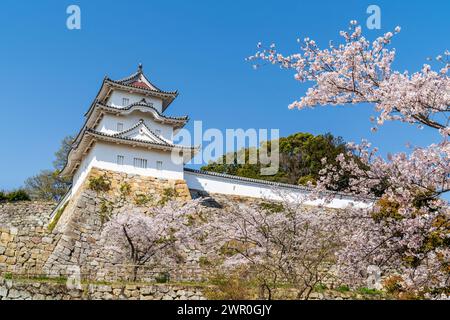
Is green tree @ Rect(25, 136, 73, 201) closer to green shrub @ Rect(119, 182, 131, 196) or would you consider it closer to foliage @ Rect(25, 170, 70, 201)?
foliage @ Rect(25, 170, 70, 201)

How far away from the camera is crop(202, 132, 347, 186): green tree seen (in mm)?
31422

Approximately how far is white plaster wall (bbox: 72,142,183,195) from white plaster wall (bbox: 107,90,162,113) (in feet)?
9.55

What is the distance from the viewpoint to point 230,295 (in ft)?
A: 31.9

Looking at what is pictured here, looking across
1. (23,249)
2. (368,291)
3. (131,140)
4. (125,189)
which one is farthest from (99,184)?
(368,291)

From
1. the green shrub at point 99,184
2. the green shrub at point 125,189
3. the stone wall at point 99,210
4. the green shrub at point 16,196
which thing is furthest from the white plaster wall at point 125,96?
the green shrub at point 16,196

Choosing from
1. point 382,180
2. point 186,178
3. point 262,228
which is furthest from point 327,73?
point 186,178

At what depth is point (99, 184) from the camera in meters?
17.3

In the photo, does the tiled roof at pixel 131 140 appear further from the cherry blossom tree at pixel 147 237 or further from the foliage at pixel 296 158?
the foliage at pixel 296 158

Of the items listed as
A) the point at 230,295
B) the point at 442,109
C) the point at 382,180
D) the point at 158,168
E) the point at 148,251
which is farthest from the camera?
the point at 158,168

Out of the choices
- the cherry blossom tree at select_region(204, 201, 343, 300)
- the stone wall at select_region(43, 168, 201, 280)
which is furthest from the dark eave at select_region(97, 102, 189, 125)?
the cherry blossom tree at select_region(204, 201, 343, 300)

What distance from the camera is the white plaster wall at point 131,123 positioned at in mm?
19625

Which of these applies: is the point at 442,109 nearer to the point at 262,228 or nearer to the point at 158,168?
the point at 262,228

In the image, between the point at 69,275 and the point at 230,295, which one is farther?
the point at 69,275

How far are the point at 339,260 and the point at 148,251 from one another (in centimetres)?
716
